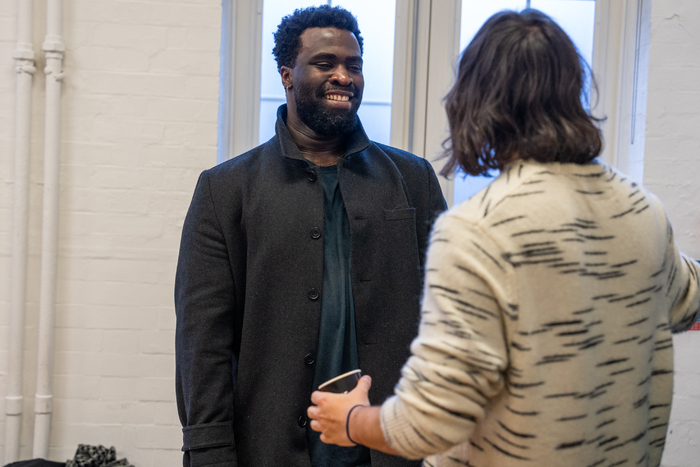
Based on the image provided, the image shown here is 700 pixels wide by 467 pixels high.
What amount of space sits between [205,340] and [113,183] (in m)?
0.91

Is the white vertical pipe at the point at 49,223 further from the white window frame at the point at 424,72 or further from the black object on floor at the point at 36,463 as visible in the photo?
the white window frame at the point at 424,72

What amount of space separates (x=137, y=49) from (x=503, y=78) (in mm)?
1595

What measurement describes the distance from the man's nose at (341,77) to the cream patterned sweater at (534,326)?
800 mm

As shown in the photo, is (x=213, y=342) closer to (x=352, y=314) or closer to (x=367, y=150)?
(x=352, y=314)

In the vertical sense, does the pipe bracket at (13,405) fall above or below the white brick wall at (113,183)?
below

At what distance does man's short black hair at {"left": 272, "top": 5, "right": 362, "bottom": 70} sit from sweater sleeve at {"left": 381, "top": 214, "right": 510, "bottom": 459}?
98 cm

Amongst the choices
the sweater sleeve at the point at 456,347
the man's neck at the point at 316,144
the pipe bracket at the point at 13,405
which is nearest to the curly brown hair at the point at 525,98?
the sweater sleeve at the point at 456,347

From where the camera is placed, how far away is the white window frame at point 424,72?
7.67 ft

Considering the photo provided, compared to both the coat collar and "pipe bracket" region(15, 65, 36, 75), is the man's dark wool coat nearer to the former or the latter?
the coat collar

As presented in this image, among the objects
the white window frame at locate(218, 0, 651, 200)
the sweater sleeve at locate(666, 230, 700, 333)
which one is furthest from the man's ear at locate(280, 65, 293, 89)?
the sweater sleeve at locate(666, 230, 700, 333)

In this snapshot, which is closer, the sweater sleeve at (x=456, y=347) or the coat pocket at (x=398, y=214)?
the sweater sleeve at (x=456, y=347)

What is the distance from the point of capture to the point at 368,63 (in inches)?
93.7

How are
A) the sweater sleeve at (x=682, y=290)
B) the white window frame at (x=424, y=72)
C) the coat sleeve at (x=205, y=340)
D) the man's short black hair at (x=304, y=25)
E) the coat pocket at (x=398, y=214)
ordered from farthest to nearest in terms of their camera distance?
the white window frame at (x=424, y=72) → the man's short black hair at (x=304, y=25) → the coat pocket at (x=398, y=214) → the coat sleeve at (x=205, y=340) → the sweater sleeve at (x=682, y=290)

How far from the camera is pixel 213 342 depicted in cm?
147
